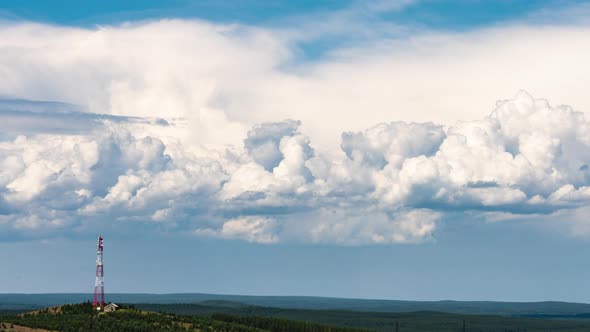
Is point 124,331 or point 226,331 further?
point 226,331

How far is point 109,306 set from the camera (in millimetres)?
189500

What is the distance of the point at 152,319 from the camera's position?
7293 inches

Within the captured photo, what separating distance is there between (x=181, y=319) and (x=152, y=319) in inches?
403

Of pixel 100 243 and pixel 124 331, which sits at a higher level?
pixel 100 243

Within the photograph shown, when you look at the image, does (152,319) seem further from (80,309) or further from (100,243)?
(100,243)

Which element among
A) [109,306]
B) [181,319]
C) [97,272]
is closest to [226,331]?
[181,319]

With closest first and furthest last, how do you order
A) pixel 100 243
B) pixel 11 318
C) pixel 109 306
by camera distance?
pixel 100 243 < pixel 11 318 < pixel 109 306

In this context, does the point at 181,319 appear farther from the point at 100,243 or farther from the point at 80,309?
the point at 100,243

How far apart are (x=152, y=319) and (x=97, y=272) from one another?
87.2 feet

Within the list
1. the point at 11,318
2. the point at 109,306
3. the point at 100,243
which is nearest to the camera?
the point at 100,243

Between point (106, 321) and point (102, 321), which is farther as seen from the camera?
point (106, 321)

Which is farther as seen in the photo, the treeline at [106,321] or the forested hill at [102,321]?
the treeline at [106,321]

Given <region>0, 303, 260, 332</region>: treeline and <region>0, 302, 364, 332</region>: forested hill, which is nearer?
<region>0, 302, 364, 332</region>: forested hill

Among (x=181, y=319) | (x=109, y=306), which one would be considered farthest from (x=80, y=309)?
(x=181, y=319)
